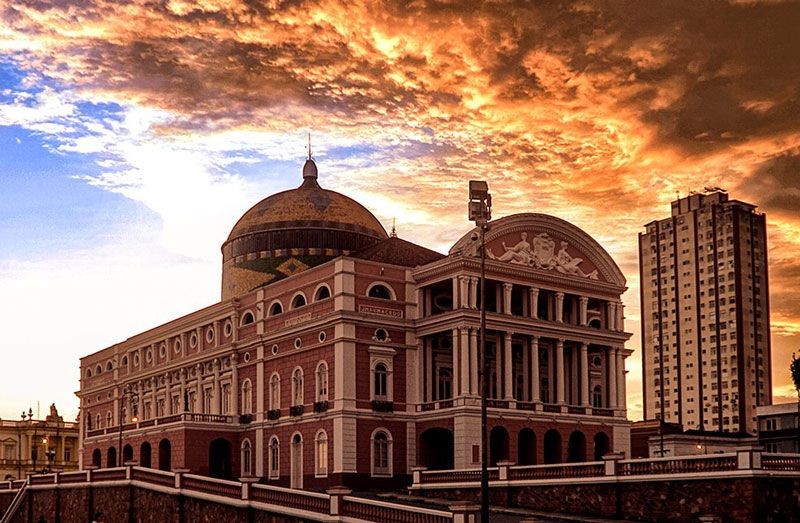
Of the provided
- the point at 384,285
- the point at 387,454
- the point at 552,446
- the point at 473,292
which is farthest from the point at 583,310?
the point at 387,454

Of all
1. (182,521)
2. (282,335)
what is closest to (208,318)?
(282,335)

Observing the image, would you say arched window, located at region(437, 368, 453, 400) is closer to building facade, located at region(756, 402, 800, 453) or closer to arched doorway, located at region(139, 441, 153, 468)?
arched doorway, located at region(139, 441, 153, 468)

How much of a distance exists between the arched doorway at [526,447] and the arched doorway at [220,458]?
17482 millimetres

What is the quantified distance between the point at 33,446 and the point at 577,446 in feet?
231

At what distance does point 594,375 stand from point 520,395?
232 inches

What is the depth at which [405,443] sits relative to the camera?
204ft

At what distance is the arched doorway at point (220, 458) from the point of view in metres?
68.8

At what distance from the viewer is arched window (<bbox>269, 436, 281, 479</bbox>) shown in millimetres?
65375

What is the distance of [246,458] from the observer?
68.4 meters

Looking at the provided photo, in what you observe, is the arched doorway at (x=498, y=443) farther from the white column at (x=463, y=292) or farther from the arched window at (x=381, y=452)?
the white column at (x=463, y=292)

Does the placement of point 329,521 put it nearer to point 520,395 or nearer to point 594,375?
point 520,395

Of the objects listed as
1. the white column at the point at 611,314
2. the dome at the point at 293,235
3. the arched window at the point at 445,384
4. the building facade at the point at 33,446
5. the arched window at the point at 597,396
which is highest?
the dome at the point at 293,235

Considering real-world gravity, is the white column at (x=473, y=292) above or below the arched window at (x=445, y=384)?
above

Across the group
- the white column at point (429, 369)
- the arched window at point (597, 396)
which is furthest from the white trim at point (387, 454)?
the arched window at point (597, 396)
